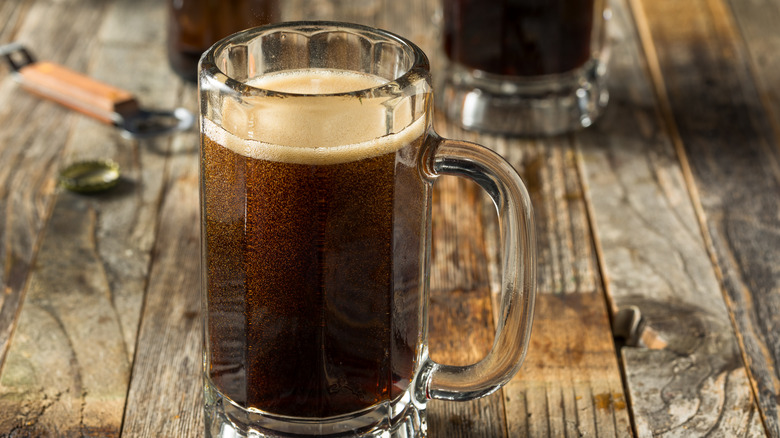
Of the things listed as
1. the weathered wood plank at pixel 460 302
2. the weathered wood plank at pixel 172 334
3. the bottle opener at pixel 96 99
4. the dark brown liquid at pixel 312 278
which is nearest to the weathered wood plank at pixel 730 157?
the weathered wood plank at pixel 460 302

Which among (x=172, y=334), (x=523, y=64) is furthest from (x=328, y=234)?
(x=523, y=64)

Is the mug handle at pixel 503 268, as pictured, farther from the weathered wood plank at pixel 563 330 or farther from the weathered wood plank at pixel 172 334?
the weathered wood plank at pixel 172 334

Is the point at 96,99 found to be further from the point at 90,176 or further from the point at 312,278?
the point at 312,278

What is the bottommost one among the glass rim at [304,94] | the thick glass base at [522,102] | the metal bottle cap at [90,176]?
the thick glass base at [522,102]

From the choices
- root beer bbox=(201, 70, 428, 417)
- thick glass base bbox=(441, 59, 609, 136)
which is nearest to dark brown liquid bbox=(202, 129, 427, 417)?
root beer bbox=(201, 70, 428, 417)

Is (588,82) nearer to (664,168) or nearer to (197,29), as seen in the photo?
(664,168)
